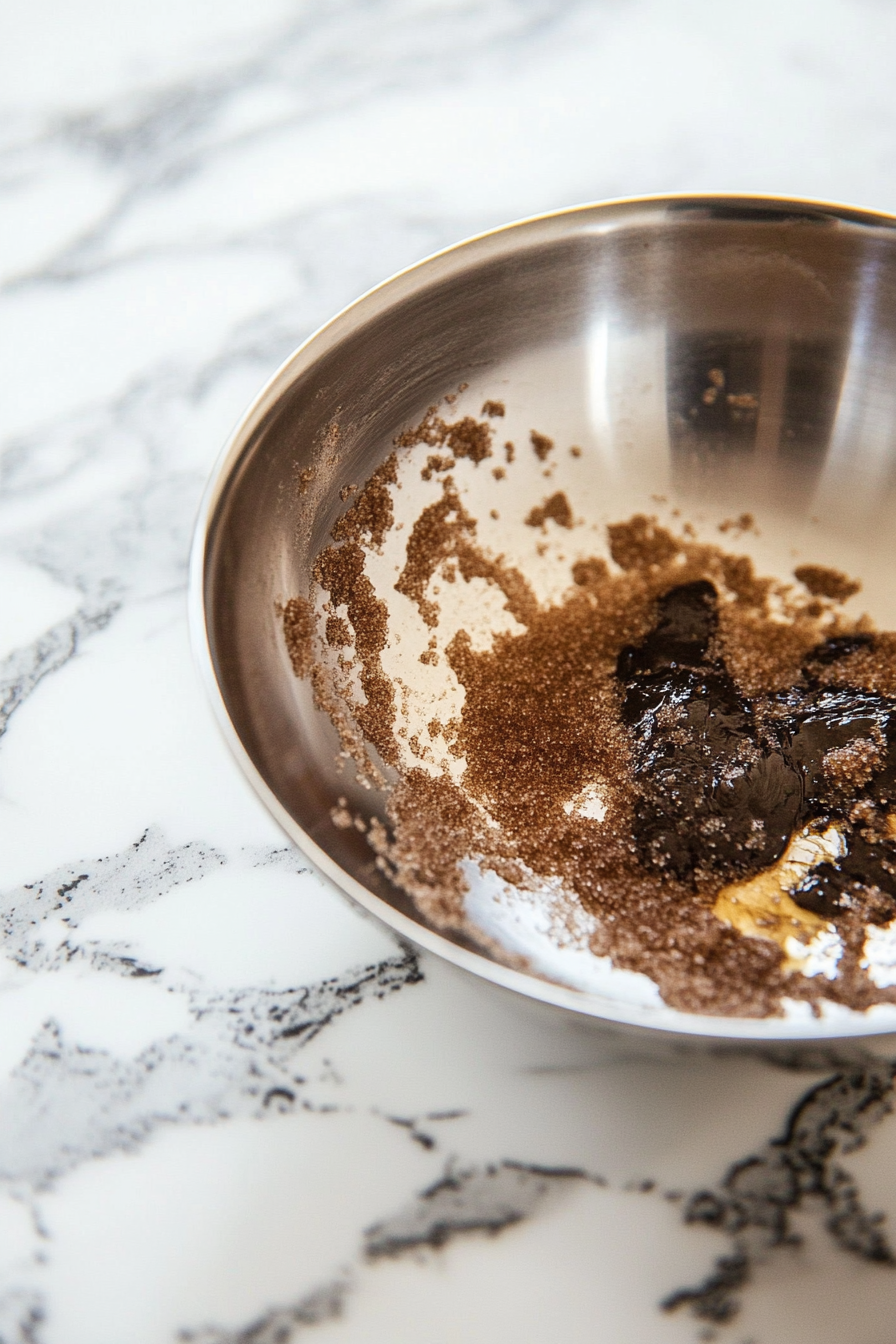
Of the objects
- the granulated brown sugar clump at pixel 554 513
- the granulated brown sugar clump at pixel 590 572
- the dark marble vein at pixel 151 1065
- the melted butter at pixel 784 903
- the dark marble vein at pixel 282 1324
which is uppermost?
the granulated brown sugar clump at pixel 554 513

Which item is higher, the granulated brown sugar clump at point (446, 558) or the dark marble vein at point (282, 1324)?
the granulated brown sugar clump at point (446, 558)

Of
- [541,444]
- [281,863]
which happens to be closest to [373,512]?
[541,444]

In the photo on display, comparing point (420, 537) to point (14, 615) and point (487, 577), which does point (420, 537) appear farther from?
point (14, 615)

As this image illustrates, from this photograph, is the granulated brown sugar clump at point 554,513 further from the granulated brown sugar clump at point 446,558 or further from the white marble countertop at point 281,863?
the white marble countertop at point 281,863

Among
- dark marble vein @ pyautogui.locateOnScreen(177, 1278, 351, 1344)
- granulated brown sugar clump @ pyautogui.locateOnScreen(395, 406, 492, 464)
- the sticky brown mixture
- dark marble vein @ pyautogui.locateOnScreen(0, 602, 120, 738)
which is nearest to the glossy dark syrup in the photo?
the sticky brown mixture

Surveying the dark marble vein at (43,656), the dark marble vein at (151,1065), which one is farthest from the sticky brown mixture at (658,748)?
the dark marble vein at (43,656)

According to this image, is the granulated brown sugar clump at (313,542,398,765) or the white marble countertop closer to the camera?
the white marble countertop

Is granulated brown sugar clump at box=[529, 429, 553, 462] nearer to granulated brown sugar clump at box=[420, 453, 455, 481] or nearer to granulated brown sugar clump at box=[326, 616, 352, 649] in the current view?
granulated brown sugar clump at box=[420, 453, 455, 481]

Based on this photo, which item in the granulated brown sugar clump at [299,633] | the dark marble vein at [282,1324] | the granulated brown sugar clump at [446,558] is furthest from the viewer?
the granulated brown sugar clump at [446,558]
